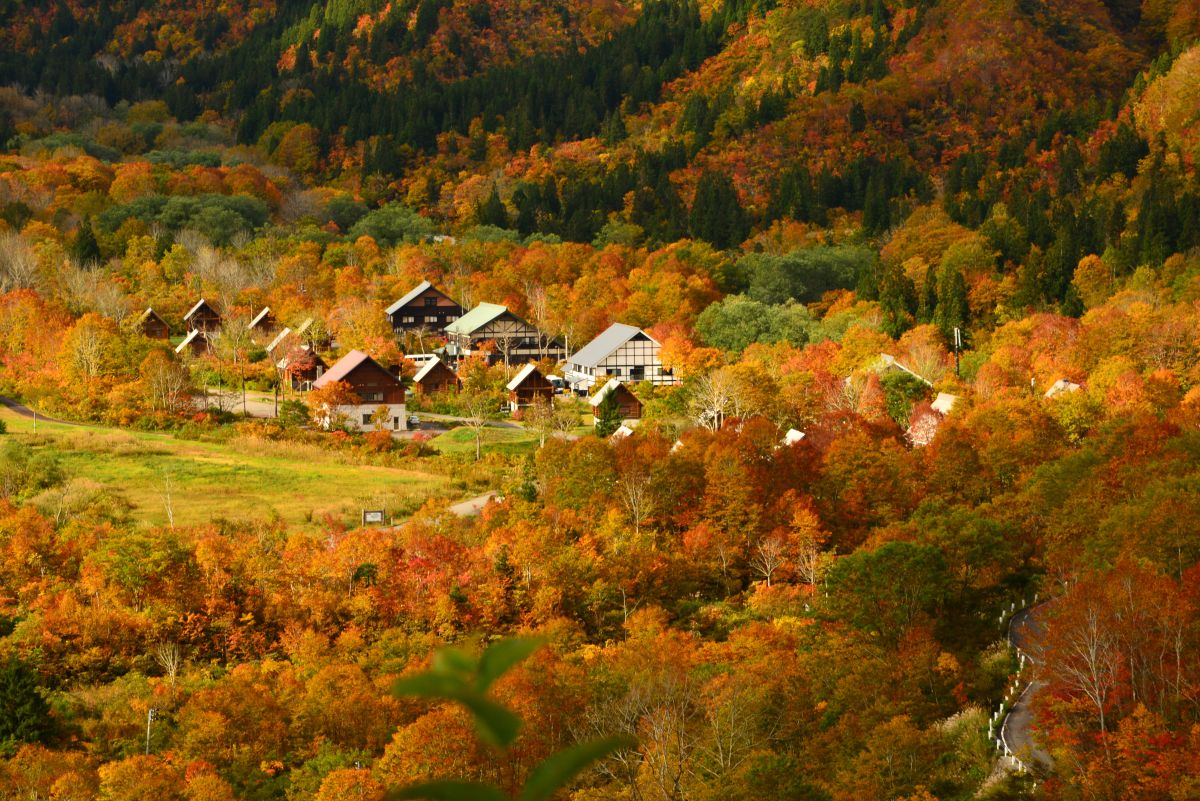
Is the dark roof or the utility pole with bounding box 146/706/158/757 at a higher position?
the utility pole with bounding box 146/706/158/757

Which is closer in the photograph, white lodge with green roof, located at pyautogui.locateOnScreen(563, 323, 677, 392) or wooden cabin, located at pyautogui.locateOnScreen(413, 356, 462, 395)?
wooden cabin, located at pyautogui.locateOnScreen(413, 356, 462, 395)

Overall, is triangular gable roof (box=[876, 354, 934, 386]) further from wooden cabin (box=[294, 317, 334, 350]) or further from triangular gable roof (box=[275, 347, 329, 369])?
wooden cabin (box=[294, 317, 334, 350])

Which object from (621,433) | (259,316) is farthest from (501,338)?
(621,433)

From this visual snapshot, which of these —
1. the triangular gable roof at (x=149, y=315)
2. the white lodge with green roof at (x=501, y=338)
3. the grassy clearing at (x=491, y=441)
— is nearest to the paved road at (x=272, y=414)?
the grassy clearing at (x=491, y=441)

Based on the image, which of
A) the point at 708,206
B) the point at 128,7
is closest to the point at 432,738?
the point at 708,206

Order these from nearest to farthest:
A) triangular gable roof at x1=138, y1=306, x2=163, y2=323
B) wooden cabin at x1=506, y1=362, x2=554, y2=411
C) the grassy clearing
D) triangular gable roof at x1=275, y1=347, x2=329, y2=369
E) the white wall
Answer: the grassy clearing < the white wall < wooden cabin at x1=506, y1=362, x2=554, y2=411 < triangular gable roof at x1=275, y1=347, x2=329, y2=369 < triangular gable roof at x1=138, y1=306, x2=163, y2=323

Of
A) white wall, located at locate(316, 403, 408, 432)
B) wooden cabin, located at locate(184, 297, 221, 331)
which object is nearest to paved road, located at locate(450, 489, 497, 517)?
white wall, located at locate(316, 403, 408, 432)

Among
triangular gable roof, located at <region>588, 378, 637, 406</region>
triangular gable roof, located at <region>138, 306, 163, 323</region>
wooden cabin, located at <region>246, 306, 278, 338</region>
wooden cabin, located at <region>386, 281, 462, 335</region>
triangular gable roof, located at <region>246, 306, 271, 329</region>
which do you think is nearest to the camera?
triangular gable roof, located at <region>588, 378, 637, 406</region>
